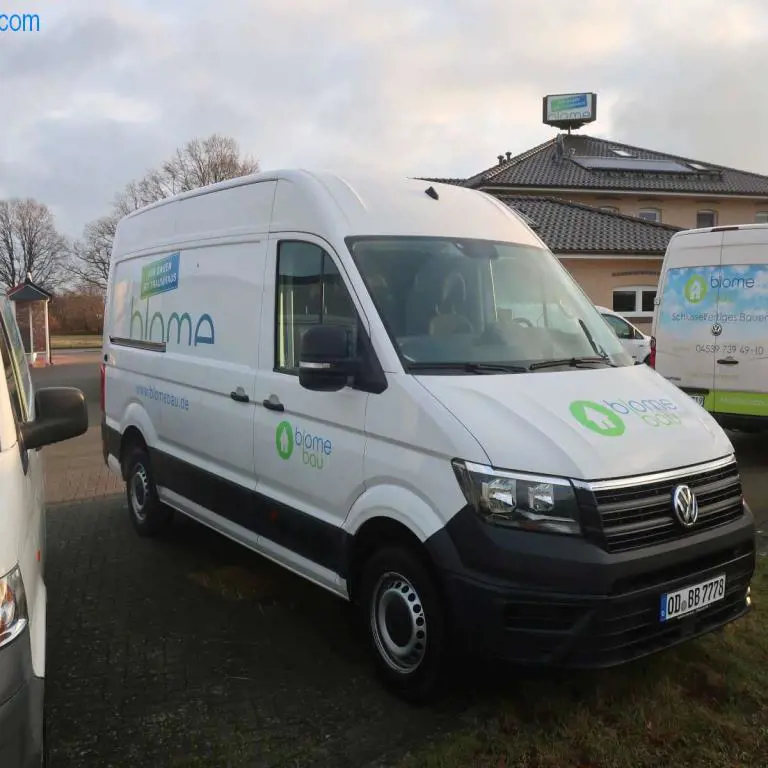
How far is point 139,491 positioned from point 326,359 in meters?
3.32

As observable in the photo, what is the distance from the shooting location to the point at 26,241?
76688 millimetres

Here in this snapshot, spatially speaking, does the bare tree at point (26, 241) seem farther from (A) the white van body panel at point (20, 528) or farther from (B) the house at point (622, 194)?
(A) the white van body panel at point (20, 528)

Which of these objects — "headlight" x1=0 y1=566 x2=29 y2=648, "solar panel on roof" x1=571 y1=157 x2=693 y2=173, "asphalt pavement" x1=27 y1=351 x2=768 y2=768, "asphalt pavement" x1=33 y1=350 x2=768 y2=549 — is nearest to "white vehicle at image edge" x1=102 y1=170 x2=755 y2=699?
"asphalt pavement" x1=27 y1=351 x2=768 y2=768

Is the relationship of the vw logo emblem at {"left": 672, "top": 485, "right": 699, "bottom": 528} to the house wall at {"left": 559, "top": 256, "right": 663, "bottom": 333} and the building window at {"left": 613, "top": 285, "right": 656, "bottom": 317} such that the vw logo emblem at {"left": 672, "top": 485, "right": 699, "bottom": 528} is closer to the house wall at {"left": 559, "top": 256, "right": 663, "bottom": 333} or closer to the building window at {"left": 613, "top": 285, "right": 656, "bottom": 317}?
the house wall at {"left": 559, "top": 256, "right": 663, "bottom": 333}

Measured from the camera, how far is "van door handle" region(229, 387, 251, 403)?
4554mm

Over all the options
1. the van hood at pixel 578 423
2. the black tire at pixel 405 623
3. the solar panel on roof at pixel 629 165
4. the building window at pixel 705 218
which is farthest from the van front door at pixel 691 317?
the building window at pixel 705 218

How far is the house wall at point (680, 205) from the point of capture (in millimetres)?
33531

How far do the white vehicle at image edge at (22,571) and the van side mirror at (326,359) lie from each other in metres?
1.01

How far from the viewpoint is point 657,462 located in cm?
331

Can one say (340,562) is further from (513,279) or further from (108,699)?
(513,279)

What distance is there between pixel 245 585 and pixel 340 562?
1.52 meters

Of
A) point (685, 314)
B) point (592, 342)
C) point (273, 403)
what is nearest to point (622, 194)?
point (685, 314)

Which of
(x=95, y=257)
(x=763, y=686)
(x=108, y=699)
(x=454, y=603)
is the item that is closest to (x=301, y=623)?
(x=108, y=699)

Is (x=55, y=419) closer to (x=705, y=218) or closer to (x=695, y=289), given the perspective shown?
(x=695, y=289)
